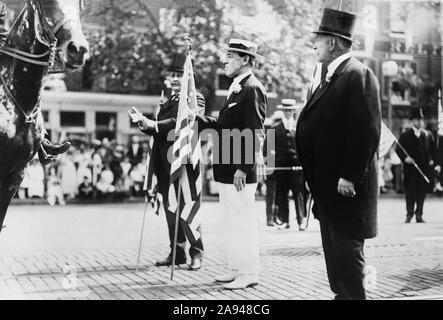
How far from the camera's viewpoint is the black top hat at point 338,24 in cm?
487

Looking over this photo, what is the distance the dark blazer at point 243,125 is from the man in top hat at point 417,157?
6868mm

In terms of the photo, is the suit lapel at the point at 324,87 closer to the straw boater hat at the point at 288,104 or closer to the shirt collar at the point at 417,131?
the straw boater hat at the point at 288,104

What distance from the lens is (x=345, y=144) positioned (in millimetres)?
4695

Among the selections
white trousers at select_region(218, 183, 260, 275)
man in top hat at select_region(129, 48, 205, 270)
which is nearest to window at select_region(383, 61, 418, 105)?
man in top hat at select_region(129, 48, 205, 270)

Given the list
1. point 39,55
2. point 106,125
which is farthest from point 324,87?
point 106,125

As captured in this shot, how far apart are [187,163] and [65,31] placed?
2251 millimetres

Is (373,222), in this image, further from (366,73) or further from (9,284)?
(9,284)

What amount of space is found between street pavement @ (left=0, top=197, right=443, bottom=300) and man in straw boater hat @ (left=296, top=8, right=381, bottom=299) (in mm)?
1092

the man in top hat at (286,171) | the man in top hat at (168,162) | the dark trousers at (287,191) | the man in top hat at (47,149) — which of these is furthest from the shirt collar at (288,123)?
the man in top hat at (47,149)

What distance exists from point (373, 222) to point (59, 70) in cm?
290

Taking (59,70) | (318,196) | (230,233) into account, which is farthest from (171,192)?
(318,196)

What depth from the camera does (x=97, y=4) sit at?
738 cm

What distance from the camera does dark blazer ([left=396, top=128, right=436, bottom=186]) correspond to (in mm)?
12469

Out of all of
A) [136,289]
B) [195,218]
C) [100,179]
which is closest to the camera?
[136,289]
